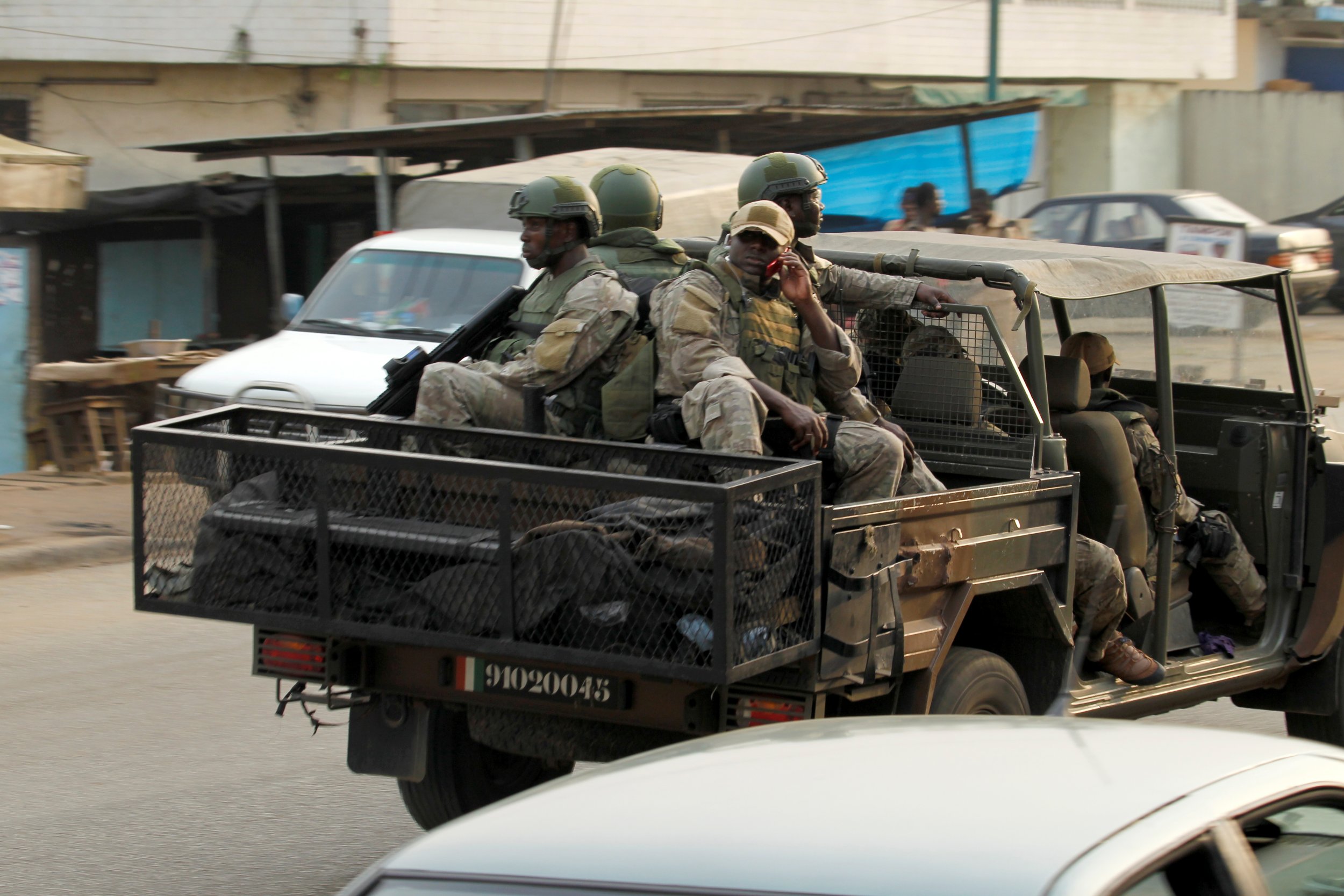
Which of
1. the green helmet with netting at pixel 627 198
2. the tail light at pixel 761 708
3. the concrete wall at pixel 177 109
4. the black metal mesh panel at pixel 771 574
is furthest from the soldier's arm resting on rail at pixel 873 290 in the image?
the concrete wall at pixel 177 109

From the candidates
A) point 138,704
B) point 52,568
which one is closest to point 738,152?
point 52,568

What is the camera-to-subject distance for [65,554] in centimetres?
930

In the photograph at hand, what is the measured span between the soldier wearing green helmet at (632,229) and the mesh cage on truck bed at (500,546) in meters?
1.54

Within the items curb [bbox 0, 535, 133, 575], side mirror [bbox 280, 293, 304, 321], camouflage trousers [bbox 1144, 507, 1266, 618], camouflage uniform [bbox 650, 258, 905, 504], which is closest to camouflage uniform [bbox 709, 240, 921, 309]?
camouflage uniform [bbox 650, 258, 905, 504]

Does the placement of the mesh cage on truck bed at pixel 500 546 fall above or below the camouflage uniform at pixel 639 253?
below

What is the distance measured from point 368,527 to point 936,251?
7.39 feet

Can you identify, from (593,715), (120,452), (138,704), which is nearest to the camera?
(593,715)

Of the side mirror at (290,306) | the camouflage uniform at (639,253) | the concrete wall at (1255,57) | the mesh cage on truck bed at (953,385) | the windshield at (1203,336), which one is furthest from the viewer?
the concrete wall at (1255,57)

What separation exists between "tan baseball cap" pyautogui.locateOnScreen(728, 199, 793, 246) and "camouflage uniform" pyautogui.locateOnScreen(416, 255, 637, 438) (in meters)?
0.51

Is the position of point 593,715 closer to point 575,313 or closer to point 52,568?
point 575,313

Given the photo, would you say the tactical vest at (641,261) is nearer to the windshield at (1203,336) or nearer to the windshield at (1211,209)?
the windshield at (1203,336)

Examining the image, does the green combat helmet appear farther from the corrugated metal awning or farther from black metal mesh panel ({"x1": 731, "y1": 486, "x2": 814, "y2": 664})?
the corrugated metal awning

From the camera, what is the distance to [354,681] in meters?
4.14

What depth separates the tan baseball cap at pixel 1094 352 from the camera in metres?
5.79
